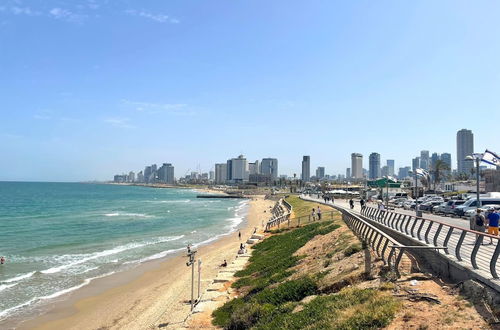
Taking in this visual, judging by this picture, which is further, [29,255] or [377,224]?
[29,255]

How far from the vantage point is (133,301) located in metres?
22.5

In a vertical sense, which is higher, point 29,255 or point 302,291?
point 302,291

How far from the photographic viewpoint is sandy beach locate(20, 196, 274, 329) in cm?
1878

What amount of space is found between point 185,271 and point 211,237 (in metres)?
17.1

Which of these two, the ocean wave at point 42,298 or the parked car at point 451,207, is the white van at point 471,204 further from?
the ocean wave at point 42,298

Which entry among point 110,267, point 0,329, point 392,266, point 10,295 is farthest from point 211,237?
point 392,266

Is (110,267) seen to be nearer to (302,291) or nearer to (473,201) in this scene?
(302,291)

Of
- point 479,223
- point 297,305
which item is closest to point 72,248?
point 297,305

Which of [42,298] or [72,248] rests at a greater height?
[72,248]

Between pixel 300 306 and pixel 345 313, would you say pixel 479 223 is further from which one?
pixel 345 313

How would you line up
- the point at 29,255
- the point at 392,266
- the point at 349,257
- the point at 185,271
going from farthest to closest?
1. the point at 29,255
2. the point at 185,271
3. the point at 349,257
4. the point at 392,266

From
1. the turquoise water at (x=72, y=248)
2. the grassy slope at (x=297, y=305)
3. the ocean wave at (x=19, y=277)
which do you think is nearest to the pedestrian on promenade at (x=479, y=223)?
the grassy slope at (x=297, y=305)

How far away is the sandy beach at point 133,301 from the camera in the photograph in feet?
61.6

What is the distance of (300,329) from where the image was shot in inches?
352
